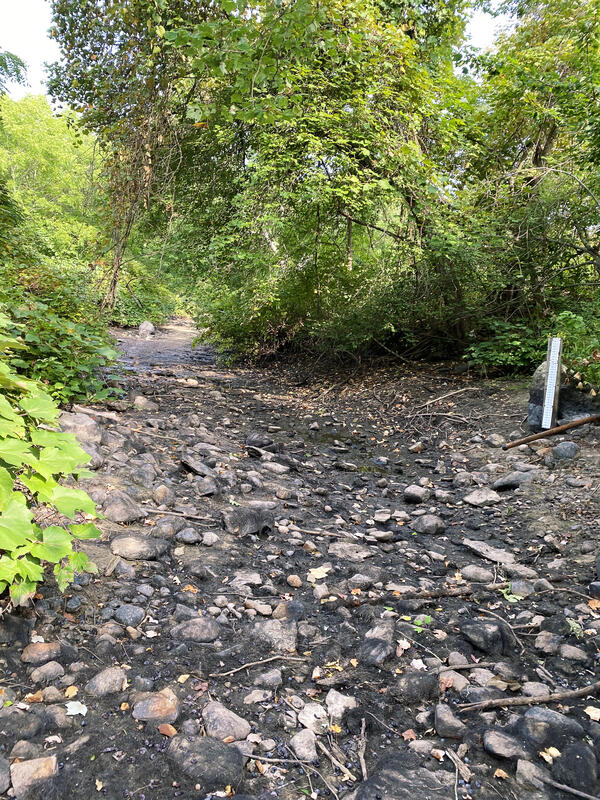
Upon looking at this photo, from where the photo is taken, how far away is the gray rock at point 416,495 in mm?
4293

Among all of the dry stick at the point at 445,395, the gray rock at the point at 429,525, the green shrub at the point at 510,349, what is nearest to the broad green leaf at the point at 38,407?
the gray rock at the point at 429,525

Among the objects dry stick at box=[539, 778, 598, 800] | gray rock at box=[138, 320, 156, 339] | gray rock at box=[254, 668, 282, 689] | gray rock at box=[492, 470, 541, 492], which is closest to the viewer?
dry stick at box=[539, 778, 598, 800]

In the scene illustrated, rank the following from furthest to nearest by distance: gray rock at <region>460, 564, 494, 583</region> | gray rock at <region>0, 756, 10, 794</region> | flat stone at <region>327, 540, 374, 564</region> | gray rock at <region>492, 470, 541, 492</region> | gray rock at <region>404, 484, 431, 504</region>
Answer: gray rock at <region>404, 484, 431, 504</region>
gray rock at <region>492, 470, 541, 492</region>
flat stone at <region>327, 540, 374, 564</region>
gray rock at <region>460, 564, 494, 583</region>
gray rock at <region>0, 756, 10, 794</region>

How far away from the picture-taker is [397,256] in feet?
26.1

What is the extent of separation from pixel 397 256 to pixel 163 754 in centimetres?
764

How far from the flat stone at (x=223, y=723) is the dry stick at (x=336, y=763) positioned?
26 centimetres

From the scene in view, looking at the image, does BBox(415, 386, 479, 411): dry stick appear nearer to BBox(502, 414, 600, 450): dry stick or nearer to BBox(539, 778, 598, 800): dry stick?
BBox(502, 414, 600, 450): dry stick

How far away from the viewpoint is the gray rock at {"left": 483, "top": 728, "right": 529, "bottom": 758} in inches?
61.6

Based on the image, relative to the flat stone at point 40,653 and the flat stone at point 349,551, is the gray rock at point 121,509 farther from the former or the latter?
the flat stone at point 349,551

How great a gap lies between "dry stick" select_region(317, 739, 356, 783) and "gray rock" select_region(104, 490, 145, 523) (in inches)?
71.3

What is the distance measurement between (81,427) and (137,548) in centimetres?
153

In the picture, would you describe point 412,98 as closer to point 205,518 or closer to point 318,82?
point 318,82

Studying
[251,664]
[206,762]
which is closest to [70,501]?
[206,762]

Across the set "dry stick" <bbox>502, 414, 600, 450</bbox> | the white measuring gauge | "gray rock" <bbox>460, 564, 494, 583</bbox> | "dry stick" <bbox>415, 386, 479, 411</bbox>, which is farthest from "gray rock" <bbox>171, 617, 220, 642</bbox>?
"dry stick" <bbox>415, 386, 479, 411</bbox>
